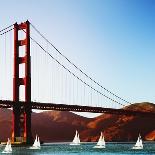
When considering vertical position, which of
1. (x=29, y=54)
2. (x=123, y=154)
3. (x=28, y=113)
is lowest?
(x=123, y=154)

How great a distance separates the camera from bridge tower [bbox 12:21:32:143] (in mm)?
79250

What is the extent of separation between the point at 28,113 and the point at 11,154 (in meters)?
16.4

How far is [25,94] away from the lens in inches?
3123

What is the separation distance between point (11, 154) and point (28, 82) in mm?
15929

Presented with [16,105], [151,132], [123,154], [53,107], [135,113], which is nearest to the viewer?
[123,154]

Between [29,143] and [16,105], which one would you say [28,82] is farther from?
[29,143]

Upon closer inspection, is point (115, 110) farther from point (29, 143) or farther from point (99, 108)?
point (29, 143)

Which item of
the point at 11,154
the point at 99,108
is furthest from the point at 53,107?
the point at 11,154

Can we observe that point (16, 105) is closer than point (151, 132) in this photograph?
Yes

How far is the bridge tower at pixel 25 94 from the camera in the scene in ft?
260

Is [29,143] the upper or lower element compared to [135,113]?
lower

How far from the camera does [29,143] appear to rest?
8169 centimetres

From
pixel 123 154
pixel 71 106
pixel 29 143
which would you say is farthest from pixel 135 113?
pixel 123 154

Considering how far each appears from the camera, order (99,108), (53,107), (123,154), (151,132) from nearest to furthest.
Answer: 1. (123,154)
2. (53,107)
3. (99,108)
4. (151,132)
